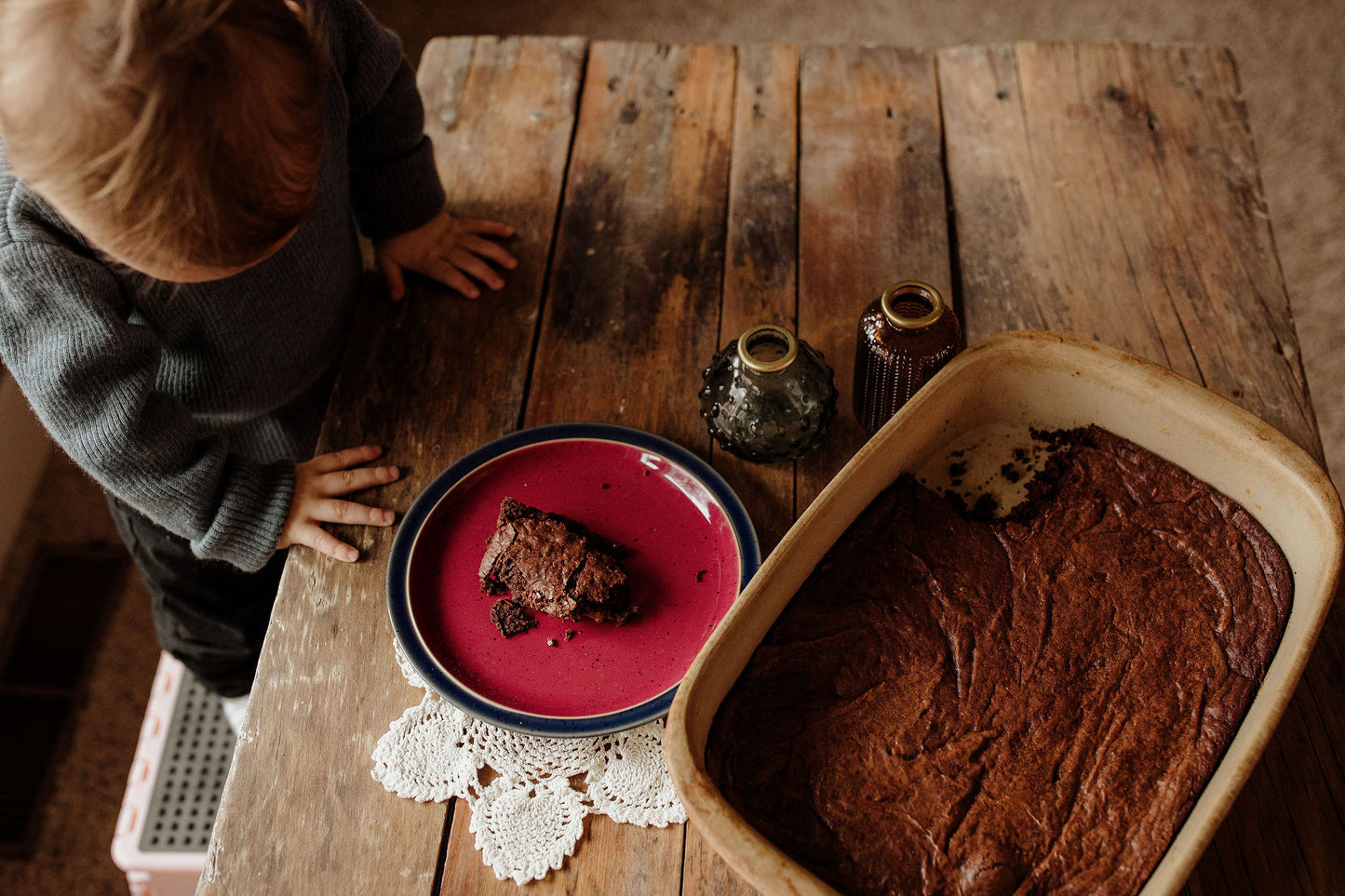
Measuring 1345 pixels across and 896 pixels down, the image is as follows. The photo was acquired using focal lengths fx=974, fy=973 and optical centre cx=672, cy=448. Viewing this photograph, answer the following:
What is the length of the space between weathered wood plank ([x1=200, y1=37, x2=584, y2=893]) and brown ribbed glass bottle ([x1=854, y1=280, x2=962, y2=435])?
399 mm

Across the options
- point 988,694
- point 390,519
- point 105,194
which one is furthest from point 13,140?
point 988,694

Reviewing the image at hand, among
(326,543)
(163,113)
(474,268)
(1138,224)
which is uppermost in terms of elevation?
(163,113)

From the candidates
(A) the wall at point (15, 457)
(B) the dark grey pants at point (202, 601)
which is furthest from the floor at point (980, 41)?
(B) the dark grey pants at point (202, 601)

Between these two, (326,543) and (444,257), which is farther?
(444,257)

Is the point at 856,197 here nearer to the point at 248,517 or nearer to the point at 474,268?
the point at 474,268

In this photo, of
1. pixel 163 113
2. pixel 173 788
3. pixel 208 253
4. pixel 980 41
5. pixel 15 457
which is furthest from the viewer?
pixel 980 41

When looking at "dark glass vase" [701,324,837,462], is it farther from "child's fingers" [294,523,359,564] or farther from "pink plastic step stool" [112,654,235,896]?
"pink plastic step stool" [112,654,235,896]

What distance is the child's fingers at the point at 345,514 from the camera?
1.01m

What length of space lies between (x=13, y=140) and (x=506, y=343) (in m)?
0.54

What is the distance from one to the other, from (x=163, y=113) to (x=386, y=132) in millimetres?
539

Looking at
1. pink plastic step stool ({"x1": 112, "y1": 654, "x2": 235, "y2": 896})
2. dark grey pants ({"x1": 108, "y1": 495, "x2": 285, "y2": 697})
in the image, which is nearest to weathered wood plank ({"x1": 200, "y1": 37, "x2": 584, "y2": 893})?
dark grey pants ({"x1": 108, "y1": 495, "x2": 285, "y2": 697})

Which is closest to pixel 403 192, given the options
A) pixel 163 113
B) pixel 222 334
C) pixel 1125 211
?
pixel 222 334

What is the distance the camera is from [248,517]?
104cm

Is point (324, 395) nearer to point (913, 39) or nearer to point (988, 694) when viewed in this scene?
point (988, 694)
